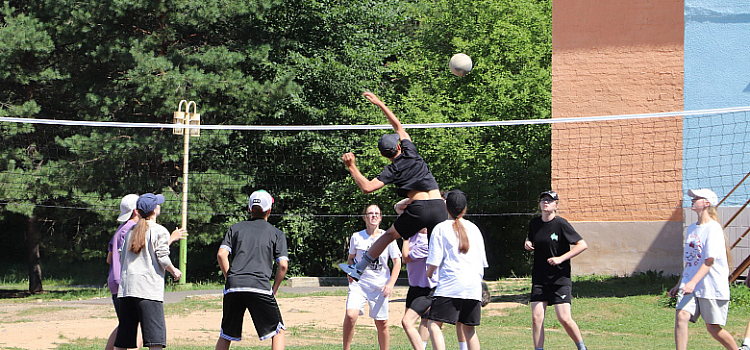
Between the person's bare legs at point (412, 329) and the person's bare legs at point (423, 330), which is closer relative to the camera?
the person's bare legs at point (412, 329)

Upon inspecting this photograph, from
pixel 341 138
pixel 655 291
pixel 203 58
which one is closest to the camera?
pixel 655 291

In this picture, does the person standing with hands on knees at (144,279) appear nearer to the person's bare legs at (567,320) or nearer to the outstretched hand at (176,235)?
the outstretched hand at (176,235)

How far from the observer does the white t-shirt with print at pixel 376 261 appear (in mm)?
8539

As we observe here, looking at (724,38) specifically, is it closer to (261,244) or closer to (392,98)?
(392,98)

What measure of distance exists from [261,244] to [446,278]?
1665 millimetres

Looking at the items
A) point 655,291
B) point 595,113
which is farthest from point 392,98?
point 655,291

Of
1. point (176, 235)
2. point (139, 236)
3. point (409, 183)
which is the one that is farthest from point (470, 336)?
point (139, 236)

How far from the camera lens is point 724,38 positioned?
697 inches

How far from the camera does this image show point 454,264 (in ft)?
22.6

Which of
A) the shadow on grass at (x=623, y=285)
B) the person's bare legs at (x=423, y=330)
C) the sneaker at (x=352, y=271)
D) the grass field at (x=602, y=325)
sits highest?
the sneaker at (x=352, y=271)

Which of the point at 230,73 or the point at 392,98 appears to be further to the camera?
the point at 392,98

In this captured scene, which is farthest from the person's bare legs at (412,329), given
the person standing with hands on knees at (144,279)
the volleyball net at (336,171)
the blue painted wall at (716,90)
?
the blue painted wall at (716,90)

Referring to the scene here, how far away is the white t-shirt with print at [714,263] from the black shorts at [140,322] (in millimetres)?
4938

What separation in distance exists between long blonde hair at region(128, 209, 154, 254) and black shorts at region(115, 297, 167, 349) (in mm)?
443
